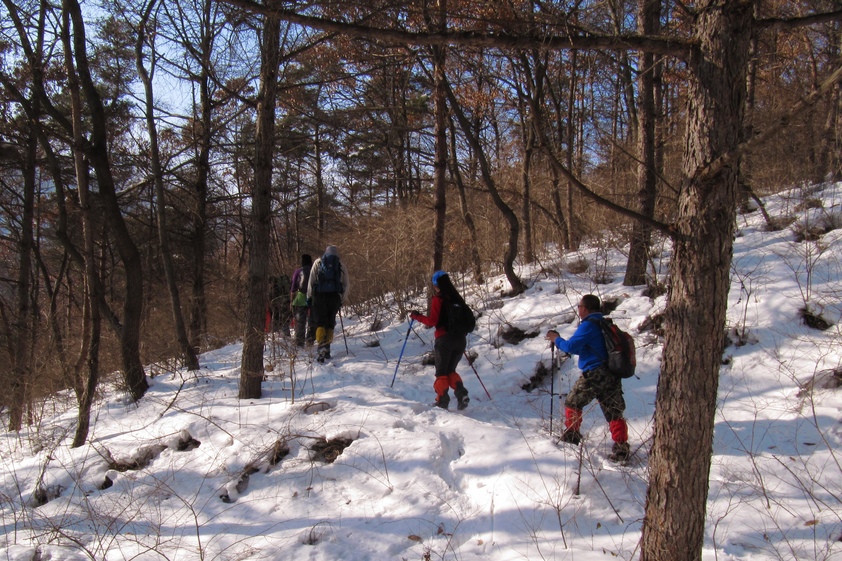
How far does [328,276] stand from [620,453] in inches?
199

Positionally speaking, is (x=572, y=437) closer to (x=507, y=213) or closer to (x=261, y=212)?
(x=261, y=212)

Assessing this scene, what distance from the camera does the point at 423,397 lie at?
6.33m

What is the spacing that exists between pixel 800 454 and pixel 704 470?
249cm

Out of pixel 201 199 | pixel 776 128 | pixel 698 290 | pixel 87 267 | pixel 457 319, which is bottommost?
pixel 457 319

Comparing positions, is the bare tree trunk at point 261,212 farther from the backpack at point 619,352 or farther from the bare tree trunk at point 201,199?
the bare tree trunk at point 201,199

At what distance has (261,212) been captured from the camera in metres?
5.66

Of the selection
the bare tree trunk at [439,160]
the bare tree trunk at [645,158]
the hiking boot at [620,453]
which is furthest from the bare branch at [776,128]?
the bare tree trunk at [439,160]

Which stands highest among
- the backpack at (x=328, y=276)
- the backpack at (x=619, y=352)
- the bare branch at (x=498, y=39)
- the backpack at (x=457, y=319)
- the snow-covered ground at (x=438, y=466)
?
the bare branch at (x=498, y=39)

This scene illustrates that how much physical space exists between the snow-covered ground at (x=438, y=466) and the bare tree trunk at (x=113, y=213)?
0.57 meters

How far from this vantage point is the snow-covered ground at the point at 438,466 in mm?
3270

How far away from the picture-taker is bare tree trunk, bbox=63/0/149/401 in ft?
19.7

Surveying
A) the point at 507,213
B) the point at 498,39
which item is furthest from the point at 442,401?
the point at 507,213

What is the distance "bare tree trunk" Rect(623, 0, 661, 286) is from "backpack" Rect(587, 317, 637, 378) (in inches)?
123

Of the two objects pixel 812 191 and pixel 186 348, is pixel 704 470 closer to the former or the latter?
pixel 186 348
